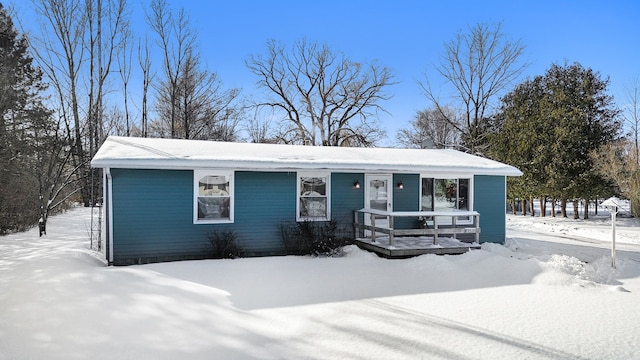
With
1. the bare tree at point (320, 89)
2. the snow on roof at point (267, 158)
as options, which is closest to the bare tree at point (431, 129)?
the bare tree at point (320, 89)

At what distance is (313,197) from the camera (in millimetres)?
10344

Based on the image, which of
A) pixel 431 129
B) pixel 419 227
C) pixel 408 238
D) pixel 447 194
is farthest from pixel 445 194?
pixel 431 129

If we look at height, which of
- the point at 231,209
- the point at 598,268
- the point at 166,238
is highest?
the point at 231,209

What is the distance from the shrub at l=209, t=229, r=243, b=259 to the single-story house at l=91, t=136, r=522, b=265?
161 millimetres

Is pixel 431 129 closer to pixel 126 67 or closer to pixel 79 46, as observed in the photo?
pixel 126 67

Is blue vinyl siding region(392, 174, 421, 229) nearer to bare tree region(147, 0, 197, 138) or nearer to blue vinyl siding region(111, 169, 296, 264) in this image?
blue vinyl siding region(111, 169, 296, 264)

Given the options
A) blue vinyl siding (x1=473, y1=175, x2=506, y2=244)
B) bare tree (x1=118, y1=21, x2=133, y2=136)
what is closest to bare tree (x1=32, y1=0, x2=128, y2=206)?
bare tree (x1=118, y1=21, x2=133, y2=136)

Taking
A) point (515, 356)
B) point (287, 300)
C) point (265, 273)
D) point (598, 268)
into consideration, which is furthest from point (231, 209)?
point (598, 268)

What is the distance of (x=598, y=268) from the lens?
842cm

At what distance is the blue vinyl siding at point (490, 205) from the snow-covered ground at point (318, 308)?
2.57 metres

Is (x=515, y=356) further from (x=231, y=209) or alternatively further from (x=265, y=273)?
(x=231, y=209)

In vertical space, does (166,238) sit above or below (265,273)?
above

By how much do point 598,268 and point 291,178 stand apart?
725 cm

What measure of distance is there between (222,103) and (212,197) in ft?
61.6
